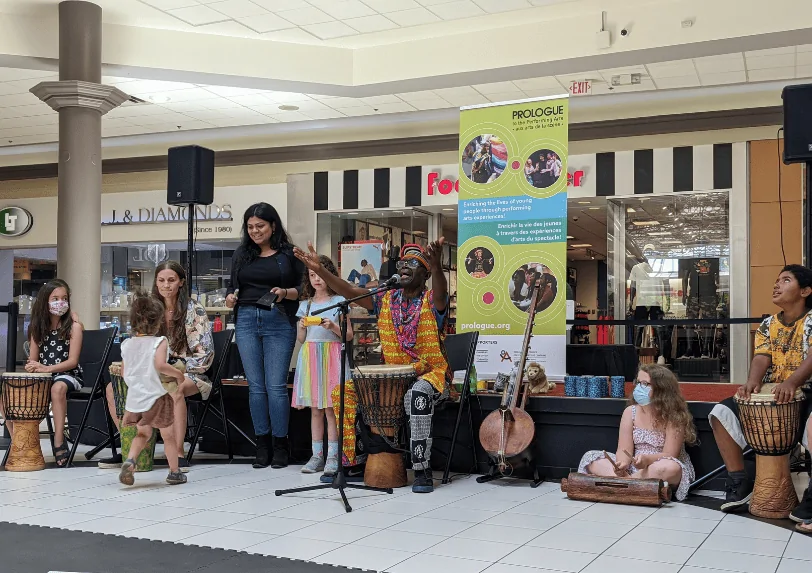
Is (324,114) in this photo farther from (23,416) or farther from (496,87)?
(23,416)

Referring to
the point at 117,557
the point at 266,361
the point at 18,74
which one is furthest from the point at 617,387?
the point at 18,74

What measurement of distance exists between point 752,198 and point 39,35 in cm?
768

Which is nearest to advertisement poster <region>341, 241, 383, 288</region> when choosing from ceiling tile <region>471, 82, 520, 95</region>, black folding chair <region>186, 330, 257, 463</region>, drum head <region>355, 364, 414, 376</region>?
ceiling tile <region>471, 82, 520, 95</region>

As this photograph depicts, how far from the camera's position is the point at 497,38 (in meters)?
9.18

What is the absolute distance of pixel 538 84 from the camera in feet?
32.7

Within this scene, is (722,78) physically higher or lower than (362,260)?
higher

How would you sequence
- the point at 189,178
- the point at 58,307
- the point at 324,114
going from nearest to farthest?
1. the point at 58,307
2. the point at 189,178
3. the point at 324,114

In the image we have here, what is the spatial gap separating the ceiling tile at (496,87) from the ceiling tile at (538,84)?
7cm

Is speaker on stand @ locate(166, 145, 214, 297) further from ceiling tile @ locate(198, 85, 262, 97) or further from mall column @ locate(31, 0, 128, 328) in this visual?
ceiling tile @ locate(198, 85, 262, 97)

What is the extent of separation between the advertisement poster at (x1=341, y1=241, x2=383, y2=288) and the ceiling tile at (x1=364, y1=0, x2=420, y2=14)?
3.99 metres

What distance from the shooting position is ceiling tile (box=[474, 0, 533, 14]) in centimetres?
838

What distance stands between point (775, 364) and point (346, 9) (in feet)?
17.8

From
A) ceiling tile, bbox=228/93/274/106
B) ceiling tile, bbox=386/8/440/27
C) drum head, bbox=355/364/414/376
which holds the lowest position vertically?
drum head, bbox=355/364/414/376

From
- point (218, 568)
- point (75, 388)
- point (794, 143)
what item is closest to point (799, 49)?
point (794, 143)
